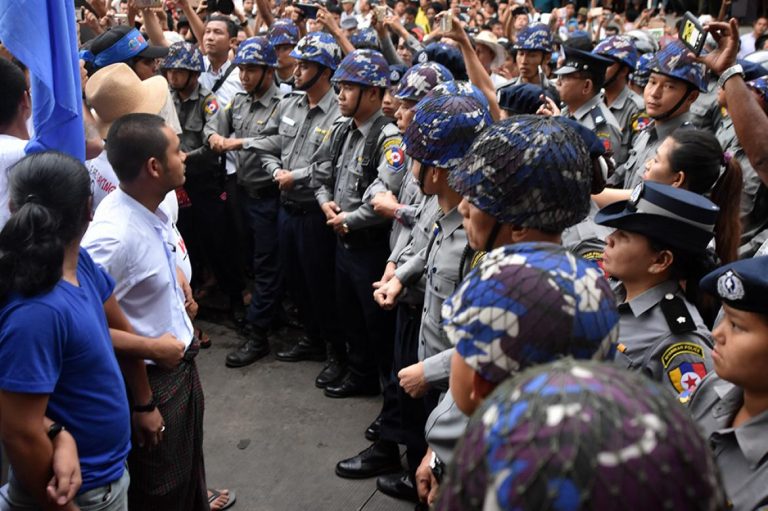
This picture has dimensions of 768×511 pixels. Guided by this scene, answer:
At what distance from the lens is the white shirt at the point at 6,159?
3021 mm

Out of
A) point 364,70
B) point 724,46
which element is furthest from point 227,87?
point 724,46

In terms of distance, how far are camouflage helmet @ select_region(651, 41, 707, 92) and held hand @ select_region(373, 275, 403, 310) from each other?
240 cm

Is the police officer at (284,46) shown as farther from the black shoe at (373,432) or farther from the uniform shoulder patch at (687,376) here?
the uniform shoulder patch at (687,376)

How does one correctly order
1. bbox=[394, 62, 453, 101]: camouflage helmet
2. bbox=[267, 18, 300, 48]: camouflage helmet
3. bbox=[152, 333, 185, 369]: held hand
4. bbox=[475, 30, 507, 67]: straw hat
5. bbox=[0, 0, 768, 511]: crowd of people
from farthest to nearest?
bbox=[475, 30, 507, 67]: straw hat, bbox=[267, 18, 300, 48]: camouflage helmet, bbox=[394, 62, 453, 101]: camouflage helmet, bbox=[152, 333, 185, 369]: held hand, bbox=[0, 0, 768, 511]: crowd of people

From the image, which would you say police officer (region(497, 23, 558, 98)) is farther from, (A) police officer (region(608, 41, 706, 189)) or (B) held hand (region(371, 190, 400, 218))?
(B) held hand (region(371, 190, 400, 218))

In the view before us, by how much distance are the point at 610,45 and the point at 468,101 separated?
302 cm

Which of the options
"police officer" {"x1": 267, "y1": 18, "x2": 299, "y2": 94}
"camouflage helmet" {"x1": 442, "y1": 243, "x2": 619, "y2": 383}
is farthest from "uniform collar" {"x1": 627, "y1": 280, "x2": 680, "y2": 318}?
"police officer" {"x1": 267, "y1": 18, "x2": 299, "y2": 94}

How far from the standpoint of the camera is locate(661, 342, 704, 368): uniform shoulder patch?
6.98 feet

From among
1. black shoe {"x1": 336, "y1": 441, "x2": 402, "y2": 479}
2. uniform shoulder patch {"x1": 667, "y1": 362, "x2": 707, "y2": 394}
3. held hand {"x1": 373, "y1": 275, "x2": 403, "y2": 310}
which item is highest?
uniform shoulder patch {"x1": 667, "y1": 362, "x2": 707, "y2": 394}

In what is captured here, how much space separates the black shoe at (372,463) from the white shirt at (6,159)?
2.23 meters

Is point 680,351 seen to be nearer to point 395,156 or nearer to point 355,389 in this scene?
point 395,156

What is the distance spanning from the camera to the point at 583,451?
2.66 feet

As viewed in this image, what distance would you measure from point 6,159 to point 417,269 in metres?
1.88

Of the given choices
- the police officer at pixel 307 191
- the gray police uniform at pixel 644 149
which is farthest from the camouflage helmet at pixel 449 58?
the gray police uniform at pixel 644 149
